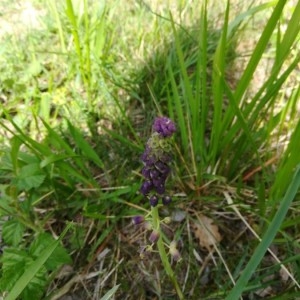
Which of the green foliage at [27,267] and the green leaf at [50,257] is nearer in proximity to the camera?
the green foliage at [27,267]

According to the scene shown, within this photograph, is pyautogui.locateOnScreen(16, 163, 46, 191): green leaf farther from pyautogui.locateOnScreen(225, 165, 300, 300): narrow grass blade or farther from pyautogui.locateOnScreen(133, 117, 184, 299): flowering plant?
pyautogui.locateOnScreen(225, 165, 300, 300): narrow grass blade

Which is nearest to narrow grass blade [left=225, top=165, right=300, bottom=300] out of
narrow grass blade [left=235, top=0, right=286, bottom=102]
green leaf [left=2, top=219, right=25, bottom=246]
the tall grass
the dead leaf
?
the tall grass

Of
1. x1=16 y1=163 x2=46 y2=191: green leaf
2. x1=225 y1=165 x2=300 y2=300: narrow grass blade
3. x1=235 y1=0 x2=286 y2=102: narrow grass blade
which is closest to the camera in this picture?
x1=225 y1=165 x2=300 y2=300: narrow grass blade

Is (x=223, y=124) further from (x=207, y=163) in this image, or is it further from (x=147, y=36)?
(x=147, y=36)

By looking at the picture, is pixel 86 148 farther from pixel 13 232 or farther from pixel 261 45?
pixel 261 45

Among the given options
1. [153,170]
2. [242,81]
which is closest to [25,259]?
[153,170]

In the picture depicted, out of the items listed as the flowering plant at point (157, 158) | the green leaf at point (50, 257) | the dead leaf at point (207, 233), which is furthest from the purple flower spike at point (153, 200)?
the dead leaf at point (207, 233)

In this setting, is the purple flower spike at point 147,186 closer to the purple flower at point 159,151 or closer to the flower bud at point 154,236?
the purple flower at point 159,151
